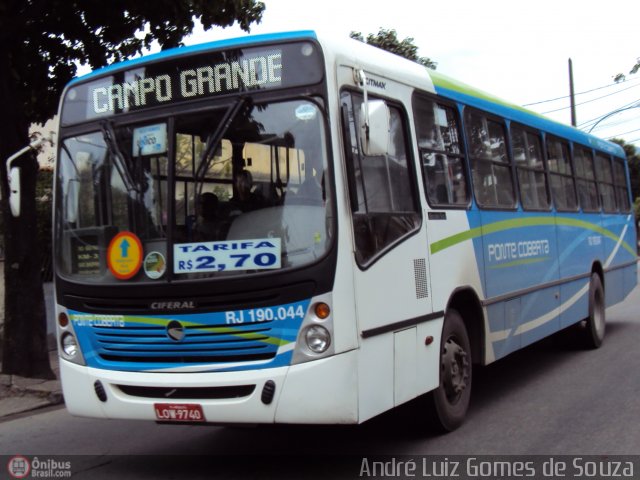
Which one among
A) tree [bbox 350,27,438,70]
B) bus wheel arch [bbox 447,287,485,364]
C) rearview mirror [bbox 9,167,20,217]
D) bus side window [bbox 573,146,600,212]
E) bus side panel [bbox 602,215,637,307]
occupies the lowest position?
bus wheel arch [bbox 447,287,485,364]

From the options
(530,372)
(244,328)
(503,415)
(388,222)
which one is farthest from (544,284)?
(244,328)

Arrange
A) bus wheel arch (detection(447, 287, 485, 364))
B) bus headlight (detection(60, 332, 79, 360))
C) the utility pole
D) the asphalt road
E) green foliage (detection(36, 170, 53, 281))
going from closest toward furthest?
bus headlight (detection(60, 332, 79, 360)) → the asphalt road → bus wheel arch (detection(447, 287, 485, 364)) → green foliage (detection(36, 170, 53, 281)) → the utility pole

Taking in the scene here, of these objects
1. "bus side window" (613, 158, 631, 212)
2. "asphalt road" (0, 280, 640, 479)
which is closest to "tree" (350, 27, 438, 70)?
"bus side window" (613, 158, 631, 212)

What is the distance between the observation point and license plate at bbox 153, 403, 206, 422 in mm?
4559

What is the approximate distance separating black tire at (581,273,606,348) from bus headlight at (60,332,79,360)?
23.2 ft

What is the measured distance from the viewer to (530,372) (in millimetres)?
8531

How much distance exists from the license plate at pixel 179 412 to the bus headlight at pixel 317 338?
0.81 m

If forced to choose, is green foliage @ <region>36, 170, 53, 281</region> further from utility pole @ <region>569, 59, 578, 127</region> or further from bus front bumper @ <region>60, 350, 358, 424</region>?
utility pole @ <region>569, 59, 578, 127</region>

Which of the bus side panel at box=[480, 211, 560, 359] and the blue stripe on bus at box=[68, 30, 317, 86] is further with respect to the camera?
the bus side panel at box=[480, 211, 560, 359]

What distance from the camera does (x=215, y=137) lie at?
471 centimetres

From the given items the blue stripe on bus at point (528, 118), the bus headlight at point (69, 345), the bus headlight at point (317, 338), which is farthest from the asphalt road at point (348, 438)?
the blue stripe on bus at point (528, 118)

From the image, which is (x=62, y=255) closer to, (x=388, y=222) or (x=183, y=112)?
(x=183, y=112)

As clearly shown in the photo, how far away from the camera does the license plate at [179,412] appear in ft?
15.0

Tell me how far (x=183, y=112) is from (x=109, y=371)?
1.79 m
